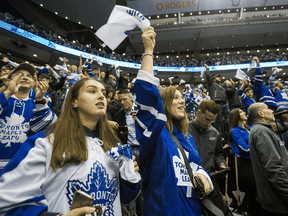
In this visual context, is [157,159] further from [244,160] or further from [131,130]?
[244,160]

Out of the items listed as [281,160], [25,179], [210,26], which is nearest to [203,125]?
[281,160]

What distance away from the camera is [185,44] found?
75.7 ft

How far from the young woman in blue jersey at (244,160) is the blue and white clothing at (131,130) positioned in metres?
1.68

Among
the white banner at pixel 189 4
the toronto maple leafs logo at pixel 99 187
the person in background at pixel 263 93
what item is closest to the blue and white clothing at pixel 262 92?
the person in background at pixel 263 93

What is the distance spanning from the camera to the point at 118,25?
4.68 ft

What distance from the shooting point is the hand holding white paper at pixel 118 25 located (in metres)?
1.39

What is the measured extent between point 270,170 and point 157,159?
4.64ft

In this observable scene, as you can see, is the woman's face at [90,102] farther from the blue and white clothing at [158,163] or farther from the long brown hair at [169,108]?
the long brown hair at [169,108]

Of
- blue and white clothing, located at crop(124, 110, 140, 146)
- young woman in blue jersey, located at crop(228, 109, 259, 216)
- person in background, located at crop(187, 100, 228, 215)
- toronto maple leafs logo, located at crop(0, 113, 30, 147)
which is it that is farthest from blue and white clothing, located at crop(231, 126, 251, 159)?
toronto maple leafs logo, located at crop(0, 113, 30, 147)

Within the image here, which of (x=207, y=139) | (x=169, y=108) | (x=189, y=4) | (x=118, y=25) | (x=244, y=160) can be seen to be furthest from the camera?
(x=189, y=4)

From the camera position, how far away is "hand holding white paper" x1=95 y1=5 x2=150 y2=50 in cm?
139

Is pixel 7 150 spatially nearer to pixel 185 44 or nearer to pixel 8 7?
pixel 8 7

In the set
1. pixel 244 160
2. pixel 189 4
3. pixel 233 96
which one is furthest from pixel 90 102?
pixel 189 4

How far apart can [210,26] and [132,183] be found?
884 inches
